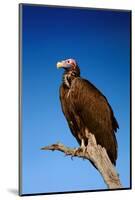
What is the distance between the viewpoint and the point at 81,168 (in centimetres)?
254

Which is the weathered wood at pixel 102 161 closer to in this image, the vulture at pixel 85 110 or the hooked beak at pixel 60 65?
the vulture at pixel 85 110

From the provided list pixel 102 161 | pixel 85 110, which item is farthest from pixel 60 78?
pixel 102 161

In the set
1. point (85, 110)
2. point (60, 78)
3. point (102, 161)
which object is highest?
point (60, 78)

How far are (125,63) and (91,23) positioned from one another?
26 cm

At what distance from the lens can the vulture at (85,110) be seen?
2.53m

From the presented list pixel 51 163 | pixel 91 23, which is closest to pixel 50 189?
pixel 51 163

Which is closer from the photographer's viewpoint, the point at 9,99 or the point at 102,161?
the point at 9,99

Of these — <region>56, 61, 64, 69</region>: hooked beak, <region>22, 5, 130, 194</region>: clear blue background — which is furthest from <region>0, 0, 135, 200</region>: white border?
<region>56, 61, 64, 69</region>: hooked beak

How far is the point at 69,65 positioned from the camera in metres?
2.53

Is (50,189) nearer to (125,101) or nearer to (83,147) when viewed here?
(83,147)

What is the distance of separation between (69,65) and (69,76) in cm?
5

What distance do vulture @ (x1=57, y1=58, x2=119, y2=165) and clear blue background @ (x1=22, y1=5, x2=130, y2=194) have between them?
0.03 metres

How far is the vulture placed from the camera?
8.29ft

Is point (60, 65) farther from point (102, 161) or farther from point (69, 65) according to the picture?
point (102, 161)
